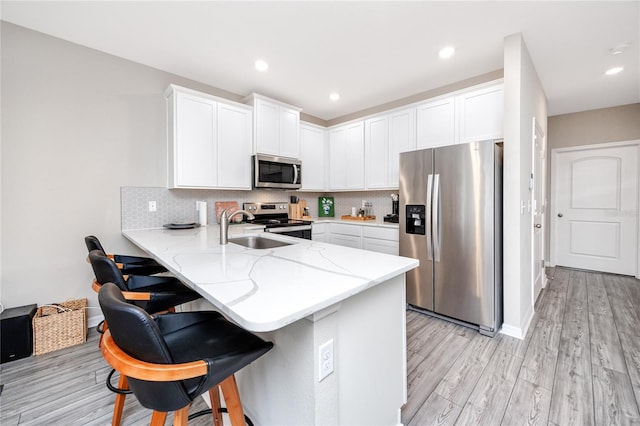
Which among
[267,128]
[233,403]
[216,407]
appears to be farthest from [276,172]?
[233,403]

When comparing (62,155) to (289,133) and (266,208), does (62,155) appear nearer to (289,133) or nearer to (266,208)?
(266,208)

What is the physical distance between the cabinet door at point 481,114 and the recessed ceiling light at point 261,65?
2.20 metres

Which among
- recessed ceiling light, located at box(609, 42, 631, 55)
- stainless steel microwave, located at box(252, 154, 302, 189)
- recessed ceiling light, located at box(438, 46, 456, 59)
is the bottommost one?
stainless steel microwave, located at box(252, 154, 302, 189)

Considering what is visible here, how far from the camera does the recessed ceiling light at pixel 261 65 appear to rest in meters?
2.78

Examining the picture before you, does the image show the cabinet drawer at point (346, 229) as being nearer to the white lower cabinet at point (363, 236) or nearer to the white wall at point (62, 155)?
the white lower cabinet at point (363, 236)

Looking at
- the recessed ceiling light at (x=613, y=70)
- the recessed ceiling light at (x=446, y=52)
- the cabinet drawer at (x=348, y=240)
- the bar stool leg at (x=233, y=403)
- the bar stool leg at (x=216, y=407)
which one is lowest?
the bar stool leg at (x=216, y=407)

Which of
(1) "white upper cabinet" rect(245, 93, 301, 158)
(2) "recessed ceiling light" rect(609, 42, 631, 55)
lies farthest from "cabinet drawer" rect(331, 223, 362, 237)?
(2) "recessed ceiling light" rect(609, 42, 631, 55)

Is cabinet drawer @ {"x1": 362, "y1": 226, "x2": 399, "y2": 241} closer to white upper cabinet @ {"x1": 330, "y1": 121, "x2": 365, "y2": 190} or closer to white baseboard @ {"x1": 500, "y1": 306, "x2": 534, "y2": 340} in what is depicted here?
white upper cabinet @ {"x1": 330, "y1": 121, "x2": 365, "y2": 190}

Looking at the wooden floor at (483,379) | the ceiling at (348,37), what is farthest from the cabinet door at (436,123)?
the wooden floor at (483,379)

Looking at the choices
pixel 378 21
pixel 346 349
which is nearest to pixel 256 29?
pixel 378 21

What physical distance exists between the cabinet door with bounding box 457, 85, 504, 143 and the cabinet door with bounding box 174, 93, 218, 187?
2860 mm

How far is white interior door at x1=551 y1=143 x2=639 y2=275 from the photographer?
3.97 m

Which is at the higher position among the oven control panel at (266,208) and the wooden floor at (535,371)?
the oven control panel at (266,208)

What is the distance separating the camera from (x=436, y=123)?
10.7 feet
